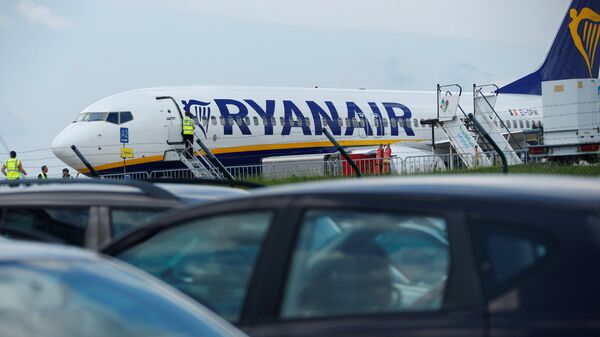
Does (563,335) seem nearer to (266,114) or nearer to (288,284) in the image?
(288,284)

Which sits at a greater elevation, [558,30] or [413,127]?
[558,30]

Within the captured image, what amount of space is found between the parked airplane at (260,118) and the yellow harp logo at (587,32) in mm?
26

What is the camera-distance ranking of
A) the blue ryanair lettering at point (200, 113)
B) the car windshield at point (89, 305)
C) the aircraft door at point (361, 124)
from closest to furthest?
the car windshield at point (89, 305) < the blue ryanair lettering at point (200, 113) < the aircraft door at point (361, 124)

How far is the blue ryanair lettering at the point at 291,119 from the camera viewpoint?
3256 centimetres

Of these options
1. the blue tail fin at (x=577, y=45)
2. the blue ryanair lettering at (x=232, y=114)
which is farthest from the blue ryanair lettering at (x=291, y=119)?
the blue tail fin at (x=577, y=45)

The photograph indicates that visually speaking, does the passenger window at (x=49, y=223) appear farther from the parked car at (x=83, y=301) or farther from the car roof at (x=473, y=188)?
the parked car at (x=83, y=301)

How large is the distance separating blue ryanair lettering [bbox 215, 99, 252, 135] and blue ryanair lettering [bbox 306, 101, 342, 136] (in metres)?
2.59

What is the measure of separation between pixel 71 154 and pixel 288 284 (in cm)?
2369

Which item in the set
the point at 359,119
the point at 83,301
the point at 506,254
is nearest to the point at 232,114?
the point at 359,119

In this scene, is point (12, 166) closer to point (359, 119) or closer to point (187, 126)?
point (187, 126)

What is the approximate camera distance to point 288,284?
488cm

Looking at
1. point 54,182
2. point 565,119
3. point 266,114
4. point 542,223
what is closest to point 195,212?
point 542,223

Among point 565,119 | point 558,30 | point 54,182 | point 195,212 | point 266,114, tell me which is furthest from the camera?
point 558,30

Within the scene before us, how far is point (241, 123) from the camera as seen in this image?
3130 centimetres
